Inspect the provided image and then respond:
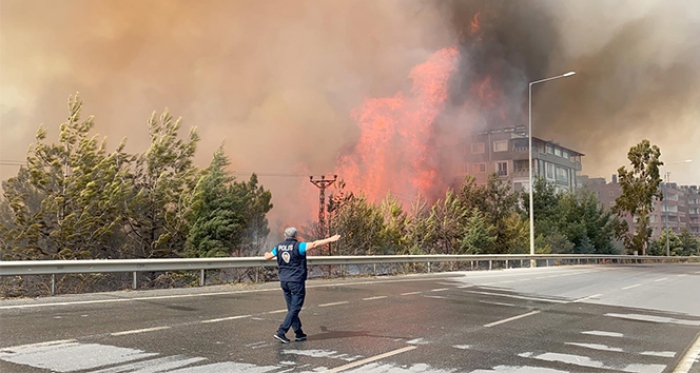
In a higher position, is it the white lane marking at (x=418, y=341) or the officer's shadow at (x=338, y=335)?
the officer's shadow at (x=338, y=335)

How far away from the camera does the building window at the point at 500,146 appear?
8431 cm

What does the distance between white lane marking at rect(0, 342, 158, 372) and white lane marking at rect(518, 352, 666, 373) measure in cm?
451

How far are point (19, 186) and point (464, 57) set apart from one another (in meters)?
45.4

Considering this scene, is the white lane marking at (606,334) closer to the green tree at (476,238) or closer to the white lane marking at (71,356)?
the white lane marking at (71,356)

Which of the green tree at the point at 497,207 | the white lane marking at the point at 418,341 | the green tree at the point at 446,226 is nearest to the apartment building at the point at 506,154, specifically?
the green tree at the point at 497,207

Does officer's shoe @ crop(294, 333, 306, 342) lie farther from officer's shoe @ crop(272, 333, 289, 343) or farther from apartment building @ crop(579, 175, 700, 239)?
apartment building @ crop(579, 175, 700, 239)

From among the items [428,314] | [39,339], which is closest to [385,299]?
[428,314]

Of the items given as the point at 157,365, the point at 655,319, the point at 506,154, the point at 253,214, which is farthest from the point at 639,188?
the point at 157,365

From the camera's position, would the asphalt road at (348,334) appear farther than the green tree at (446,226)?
No

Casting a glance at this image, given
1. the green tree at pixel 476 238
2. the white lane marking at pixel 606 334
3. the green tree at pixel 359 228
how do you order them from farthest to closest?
the green tree at pixel 476 238
the green tree at pixel 359 228
the white lane marking at pixel 606 334

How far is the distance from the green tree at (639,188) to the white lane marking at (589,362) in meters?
63.9

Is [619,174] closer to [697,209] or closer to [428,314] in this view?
[428,314]

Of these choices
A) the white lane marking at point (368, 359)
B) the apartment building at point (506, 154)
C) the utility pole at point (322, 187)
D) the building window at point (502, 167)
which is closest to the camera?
the white lane marking at point (368, 359)

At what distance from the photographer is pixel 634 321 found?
34.0ft
